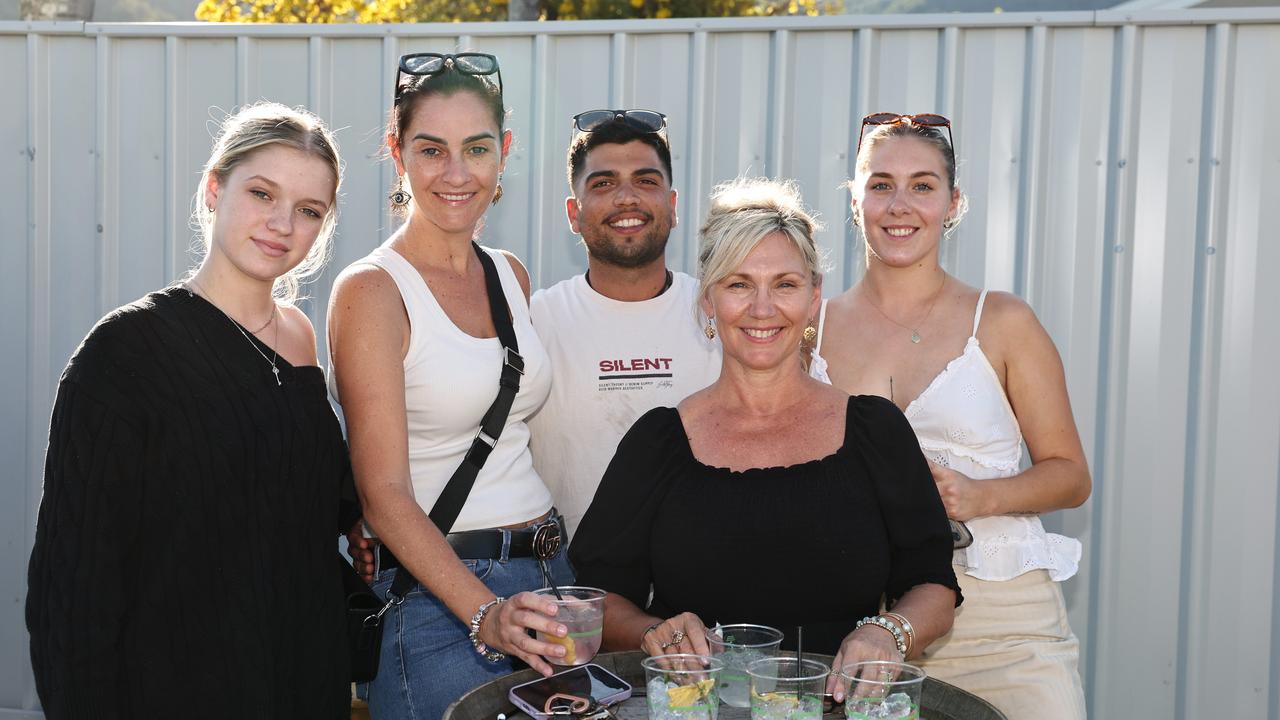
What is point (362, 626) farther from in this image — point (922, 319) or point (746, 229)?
point (922, 319)

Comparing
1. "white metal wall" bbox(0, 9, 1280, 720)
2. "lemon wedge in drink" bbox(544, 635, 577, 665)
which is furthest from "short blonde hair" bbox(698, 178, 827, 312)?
"white metal wall" bbox(0, 9, 1280, 720)

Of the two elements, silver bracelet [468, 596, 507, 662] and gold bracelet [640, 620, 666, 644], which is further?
silver bracelet [468, 596, 507, 662]

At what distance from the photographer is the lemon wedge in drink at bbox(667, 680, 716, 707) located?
197 centimetres

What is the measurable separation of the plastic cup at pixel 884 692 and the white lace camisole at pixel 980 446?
100 cm

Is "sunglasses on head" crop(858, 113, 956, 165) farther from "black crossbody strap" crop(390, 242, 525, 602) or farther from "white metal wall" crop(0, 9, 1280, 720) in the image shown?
"black crossbody strap" crop(390, 242, 525, 602)

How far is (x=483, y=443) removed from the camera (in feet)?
9.10

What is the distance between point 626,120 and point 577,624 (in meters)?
1.85

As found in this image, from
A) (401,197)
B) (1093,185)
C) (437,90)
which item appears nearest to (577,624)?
(401,197)

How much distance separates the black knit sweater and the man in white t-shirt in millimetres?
951

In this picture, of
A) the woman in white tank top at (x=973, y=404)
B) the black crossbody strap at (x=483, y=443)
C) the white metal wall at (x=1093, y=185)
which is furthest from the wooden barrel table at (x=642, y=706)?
the white metal wall at (x=1093, y=185)

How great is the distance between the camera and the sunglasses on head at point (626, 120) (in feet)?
11.6

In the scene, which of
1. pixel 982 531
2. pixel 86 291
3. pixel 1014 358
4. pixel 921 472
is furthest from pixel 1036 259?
pixel 86 291

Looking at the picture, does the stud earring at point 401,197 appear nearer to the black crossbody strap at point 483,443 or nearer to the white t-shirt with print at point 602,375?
the black crossbody strap at point 483,443

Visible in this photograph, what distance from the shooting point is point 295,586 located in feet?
8.12
